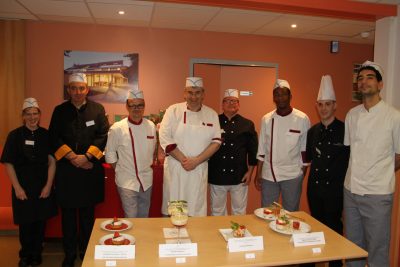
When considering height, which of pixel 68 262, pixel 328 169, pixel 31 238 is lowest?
pixel 68 262

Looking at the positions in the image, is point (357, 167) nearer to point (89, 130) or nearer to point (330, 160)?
point (330, 160)

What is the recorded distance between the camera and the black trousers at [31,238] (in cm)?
318

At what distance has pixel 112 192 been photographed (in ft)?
12.5

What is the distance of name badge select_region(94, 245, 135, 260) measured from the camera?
66.9 inches

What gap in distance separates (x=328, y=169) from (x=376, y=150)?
1.38 ft

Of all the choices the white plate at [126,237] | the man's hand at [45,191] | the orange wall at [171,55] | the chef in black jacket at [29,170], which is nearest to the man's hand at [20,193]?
the chef in black jacket at [29,170]

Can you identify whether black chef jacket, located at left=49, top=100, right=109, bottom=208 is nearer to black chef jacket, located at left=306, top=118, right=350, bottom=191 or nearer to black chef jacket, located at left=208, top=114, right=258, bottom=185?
black chef jacket, located at left=208, top=114, right=258, bottom=185

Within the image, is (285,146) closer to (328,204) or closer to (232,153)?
(232,153)

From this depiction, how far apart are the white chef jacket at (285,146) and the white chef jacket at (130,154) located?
3.64 ft

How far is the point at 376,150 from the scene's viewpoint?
2.50m

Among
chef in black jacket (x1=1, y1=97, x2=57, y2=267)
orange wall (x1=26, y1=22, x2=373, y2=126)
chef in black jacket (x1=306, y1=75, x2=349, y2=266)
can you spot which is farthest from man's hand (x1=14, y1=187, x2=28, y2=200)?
chef in black jacket (x1=306, y1=75, x2=349, y2=266)

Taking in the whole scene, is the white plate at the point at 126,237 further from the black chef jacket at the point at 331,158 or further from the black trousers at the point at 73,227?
the black chef jacket at the point at 331,158

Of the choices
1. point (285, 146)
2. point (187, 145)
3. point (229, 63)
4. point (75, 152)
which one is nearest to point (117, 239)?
point (187, 145)

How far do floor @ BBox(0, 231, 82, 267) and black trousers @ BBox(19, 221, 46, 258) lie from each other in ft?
0.53
